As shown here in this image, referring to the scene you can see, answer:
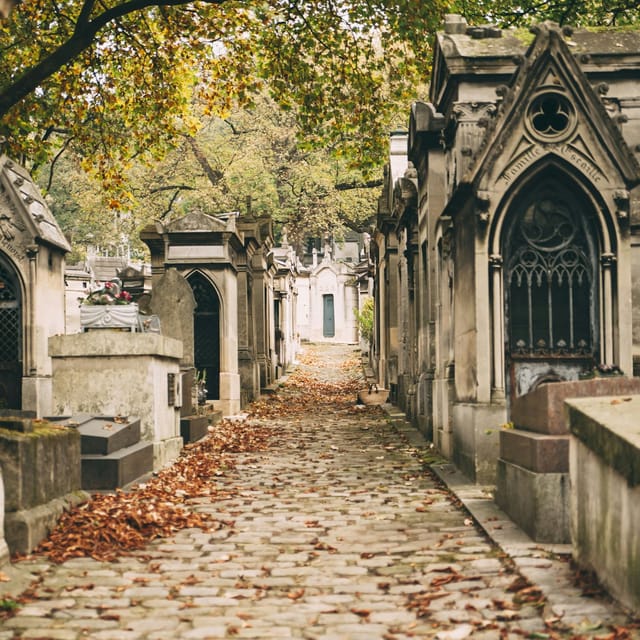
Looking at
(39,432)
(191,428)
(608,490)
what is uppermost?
(39,432)

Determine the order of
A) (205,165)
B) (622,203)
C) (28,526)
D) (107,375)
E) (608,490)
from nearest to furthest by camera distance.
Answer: (608,490)
(28,526)
(622,203)
(107,375)
(205,165)

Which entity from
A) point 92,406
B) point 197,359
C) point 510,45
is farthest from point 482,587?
point 197,359

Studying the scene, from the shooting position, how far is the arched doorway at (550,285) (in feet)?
30.6

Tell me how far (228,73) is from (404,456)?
277 inches

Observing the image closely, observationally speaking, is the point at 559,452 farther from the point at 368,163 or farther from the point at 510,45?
the point at 368,163

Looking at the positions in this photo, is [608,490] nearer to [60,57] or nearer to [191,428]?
[60,57]

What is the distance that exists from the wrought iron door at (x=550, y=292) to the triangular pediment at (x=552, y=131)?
0.50 meters

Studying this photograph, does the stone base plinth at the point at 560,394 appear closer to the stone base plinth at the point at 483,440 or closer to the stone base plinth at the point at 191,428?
the stone base plinth at the point at 483,440

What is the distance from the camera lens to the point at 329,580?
5.67 metres

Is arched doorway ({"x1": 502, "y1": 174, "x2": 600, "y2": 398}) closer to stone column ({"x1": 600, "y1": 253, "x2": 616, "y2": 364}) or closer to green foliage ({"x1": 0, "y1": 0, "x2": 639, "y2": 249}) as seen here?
stone column ({"x1": 600, "y1": 253, "x2": 616, "y2": 364})

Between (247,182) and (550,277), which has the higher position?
(247,182)

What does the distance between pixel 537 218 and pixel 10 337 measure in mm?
9914

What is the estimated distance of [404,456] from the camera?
38.7ft

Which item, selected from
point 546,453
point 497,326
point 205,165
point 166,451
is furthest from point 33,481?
point 205,165
